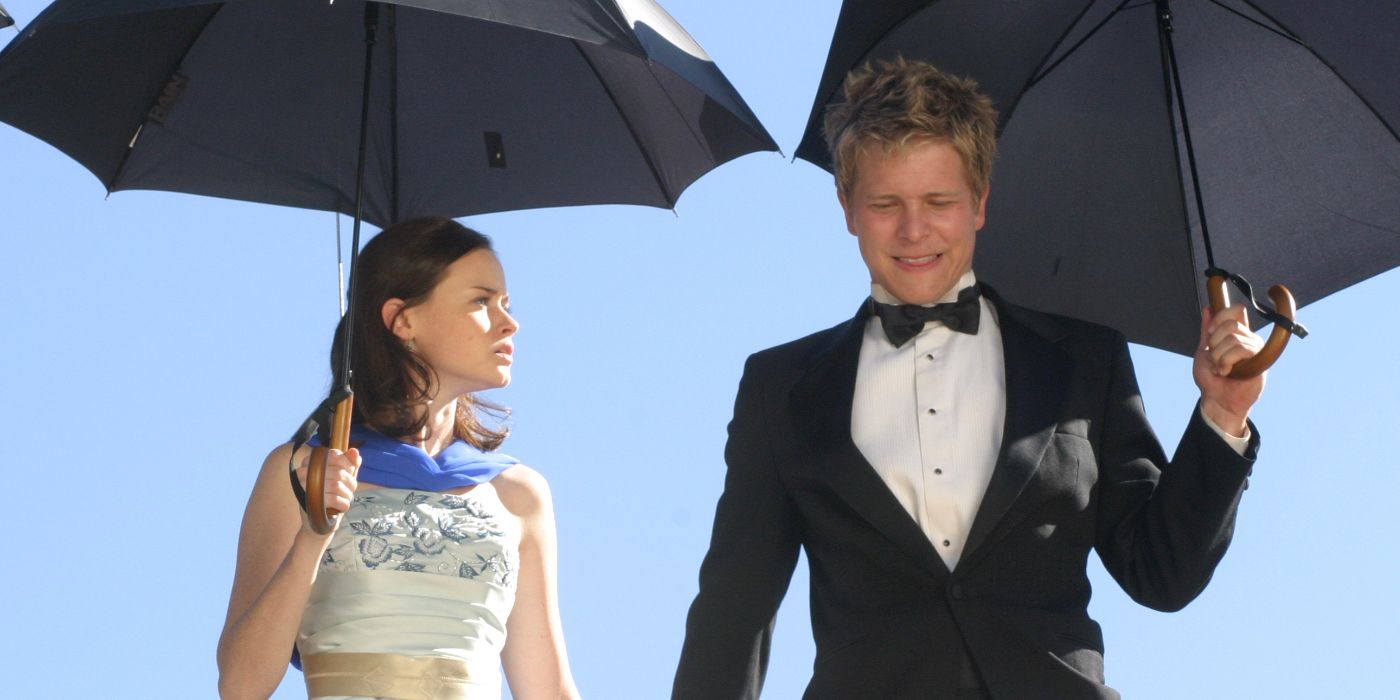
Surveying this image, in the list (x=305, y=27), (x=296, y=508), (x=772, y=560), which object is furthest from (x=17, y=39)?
(x=772, y=560)

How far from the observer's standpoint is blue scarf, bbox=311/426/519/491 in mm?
4355

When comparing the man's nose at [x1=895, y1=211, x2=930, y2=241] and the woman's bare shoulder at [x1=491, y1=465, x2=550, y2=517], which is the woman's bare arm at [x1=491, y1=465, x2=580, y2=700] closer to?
the woman's bare shoulder at [x1=491, y1=465, x2=550, y2=517]

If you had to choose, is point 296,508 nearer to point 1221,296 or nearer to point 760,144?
point 760,144

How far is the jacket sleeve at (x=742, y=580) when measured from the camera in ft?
11.6

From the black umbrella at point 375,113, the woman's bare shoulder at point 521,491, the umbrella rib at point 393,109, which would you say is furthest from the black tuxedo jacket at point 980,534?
the umbrella rib at point 393,109

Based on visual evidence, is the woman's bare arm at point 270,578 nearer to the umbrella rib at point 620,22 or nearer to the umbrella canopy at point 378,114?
the umbrella canopy at point 378,114

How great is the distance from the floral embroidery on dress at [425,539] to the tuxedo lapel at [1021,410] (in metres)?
1.33

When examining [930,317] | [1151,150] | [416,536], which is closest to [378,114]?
[416,536]

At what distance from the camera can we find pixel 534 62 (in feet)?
15.4

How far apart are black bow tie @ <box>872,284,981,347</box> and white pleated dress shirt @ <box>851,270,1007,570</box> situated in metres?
0.03

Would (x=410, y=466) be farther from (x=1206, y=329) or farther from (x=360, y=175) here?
(x=1206, y=329)

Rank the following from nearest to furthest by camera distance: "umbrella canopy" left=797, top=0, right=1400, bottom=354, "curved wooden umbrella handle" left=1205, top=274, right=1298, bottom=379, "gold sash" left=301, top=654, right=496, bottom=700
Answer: "curved wooden umbrella handle" left=1205, top=274, right=1298, bottom=379 < "umbrella canopy" left=797, top=0, right=1400, bottom=354 < "gold sash" left=301, top=654, right=496, bottom=700

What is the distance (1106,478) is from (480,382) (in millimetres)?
1566

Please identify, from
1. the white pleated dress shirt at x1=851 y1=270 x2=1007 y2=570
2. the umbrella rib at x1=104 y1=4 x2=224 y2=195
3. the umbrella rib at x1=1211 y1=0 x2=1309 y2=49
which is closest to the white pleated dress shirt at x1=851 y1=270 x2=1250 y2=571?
the white pleated dress shirt at x1=851 y1=270 x2=1007 y2=570
